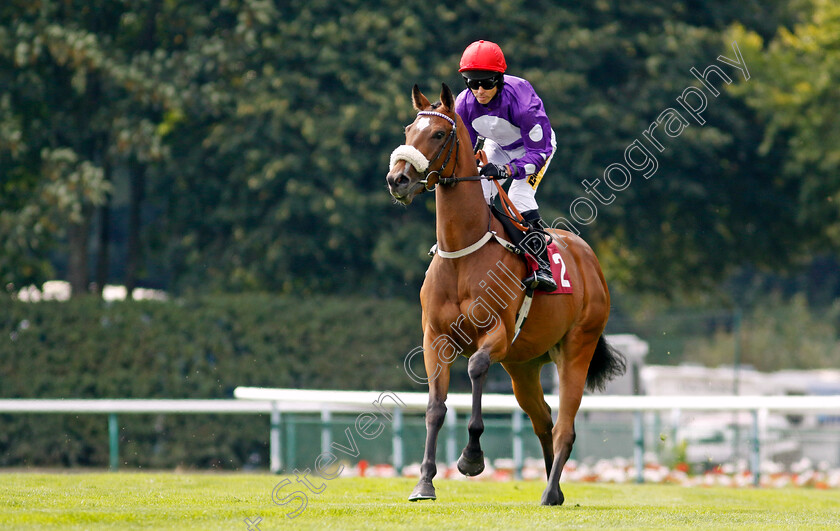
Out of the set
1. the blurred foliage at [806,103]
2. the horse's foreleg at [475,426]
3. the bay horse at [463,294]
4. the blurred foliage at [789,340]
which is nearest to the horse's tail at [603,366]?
the bay horse at [463,294]

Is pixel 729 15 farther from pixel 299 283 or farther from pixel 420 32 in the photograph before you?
pixel 299 283

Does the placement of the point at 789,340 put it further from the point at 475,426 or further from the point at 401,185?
the point at 401,185

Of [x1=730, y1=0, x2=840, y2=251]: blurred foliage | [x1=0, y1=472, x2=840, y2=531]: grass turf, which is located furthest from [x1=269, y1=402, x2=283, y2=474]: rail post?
[x1=730, y1=0, x2=840, y2=251]: blurred foliage

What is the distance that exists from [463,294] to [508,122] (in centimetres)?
136

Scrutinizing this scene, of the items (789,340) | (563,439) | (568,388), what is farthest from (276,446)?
(789,340)

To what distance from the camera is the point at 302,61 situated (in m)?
17.5

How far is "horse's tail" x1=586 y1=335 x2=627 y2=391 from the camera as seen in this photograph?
831 centimetres

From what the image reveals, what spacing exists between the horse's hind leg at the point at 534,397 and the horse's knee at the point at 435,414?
53.2 inches

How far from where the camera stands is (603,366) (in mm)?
8320

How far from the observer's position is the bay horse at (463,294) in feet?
20.7

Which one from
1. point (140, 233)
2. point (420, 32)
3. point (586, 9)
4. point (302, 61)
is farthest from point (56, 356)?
point (586, 9)

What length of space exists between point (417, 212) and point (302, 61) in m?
2.99

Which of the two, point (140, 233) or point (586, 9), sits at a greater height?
point (586, 9)

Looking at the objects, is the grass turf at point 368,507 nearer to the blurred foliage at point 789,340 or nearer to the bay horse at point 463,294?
the bay horse at point 463,294
